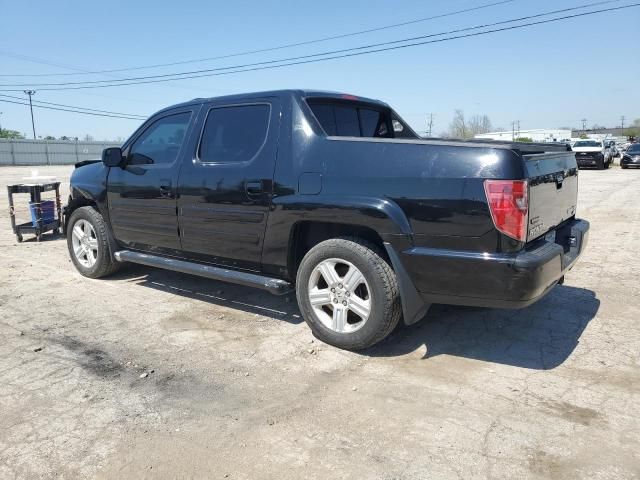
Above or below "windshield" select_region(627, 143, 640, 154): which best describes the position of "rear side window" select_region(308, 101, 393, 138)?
above

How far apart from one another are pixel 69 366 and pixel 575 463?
322 cm

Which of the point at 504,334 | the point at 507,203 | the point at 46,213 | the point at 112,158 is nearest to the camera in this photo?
the point at 507,203

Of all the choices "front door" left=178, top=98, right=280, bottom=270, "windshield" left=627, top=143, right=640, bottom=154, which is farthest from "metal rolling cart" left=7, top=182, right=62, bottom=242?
"windshield" left=627, top=143, right=640, bottom=154

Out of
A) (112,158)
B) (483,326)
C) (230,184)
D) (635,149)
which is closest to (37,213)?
(112,158)

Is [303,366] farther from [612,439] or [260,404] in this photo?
[612,439]

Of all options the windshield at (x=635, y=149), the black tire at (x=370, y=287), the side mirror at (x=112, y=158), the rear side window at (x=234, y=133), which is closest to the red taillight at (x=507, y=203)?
the black tire at (x=370, y=287)

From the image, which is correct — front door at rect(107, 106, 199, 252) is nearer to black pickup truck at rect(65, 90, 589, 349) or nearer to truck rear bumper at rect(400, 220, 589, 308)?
black pickup truck at rect(65, 90, 589, 349)

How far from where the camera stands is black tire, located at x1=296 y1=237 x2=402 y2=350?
3588 millimetres

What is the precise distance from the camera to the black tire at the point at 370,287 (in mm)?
3588

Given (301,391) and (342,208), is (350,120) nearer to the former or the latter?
(342,208)

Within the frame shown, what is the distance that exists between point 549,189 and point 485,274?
3.02ft

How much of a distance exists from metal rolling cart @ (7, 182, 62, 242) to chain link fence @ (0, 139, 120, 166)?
3679 centimetres

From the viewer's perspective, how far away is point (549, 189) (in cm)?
366

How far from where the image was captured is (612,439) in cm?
272
